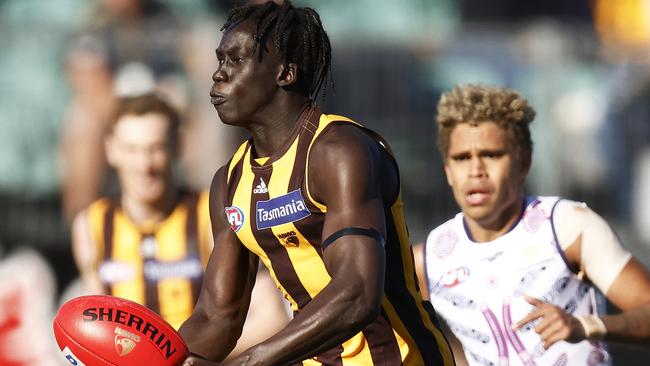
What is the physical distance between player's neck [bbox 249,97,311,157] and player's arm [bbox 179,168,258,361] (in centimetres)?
35

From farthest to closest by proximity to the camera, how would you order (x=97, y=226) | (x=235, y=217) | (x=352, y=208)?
(x=97, y=226)
(x=235, y=217)
(x=352, y=208)

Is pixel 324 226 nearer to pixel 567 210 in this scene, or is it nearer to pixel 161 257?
pixel 567 210

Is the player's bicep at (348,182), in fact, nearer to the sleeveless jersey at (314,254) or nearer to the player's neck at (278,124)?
the sleeveless jersey at (314,254)

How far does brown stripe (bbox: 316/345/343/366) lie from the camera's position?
15.8ft

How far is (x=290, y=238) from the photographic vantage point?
4734 mm

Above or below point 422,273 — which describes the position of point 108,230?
below

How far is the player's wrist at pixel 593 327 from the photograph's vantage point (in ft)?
16.6

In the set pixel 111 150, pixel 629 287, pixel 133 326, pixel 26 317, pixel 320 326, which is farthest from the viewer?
pixel 26 317

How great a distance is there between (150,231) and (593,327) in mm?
4122

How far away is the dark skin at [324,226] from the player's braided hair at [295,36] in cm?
4

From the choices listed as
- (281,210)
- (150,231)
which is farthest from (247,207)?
(150,231)

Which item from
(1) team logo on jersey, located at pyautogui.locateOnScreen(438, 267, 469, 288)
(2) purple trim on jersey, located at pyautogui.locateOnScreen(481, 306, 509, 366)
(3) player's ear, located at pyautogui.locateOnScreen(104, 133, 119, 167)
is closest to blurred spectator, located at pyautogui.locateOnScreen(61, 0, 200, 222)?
(3) player's ear, located at pyautogui.locateOnScreen(104, 133, 119, 167)

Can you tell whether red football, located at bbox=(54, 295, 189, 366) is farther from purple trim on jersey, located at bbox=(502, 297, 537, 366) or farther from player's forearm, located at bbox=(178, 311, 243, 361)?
purple trim on jersey, located at bbox=(502, 297, 537, 366)

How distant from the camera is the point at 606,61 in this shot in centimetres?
1097
